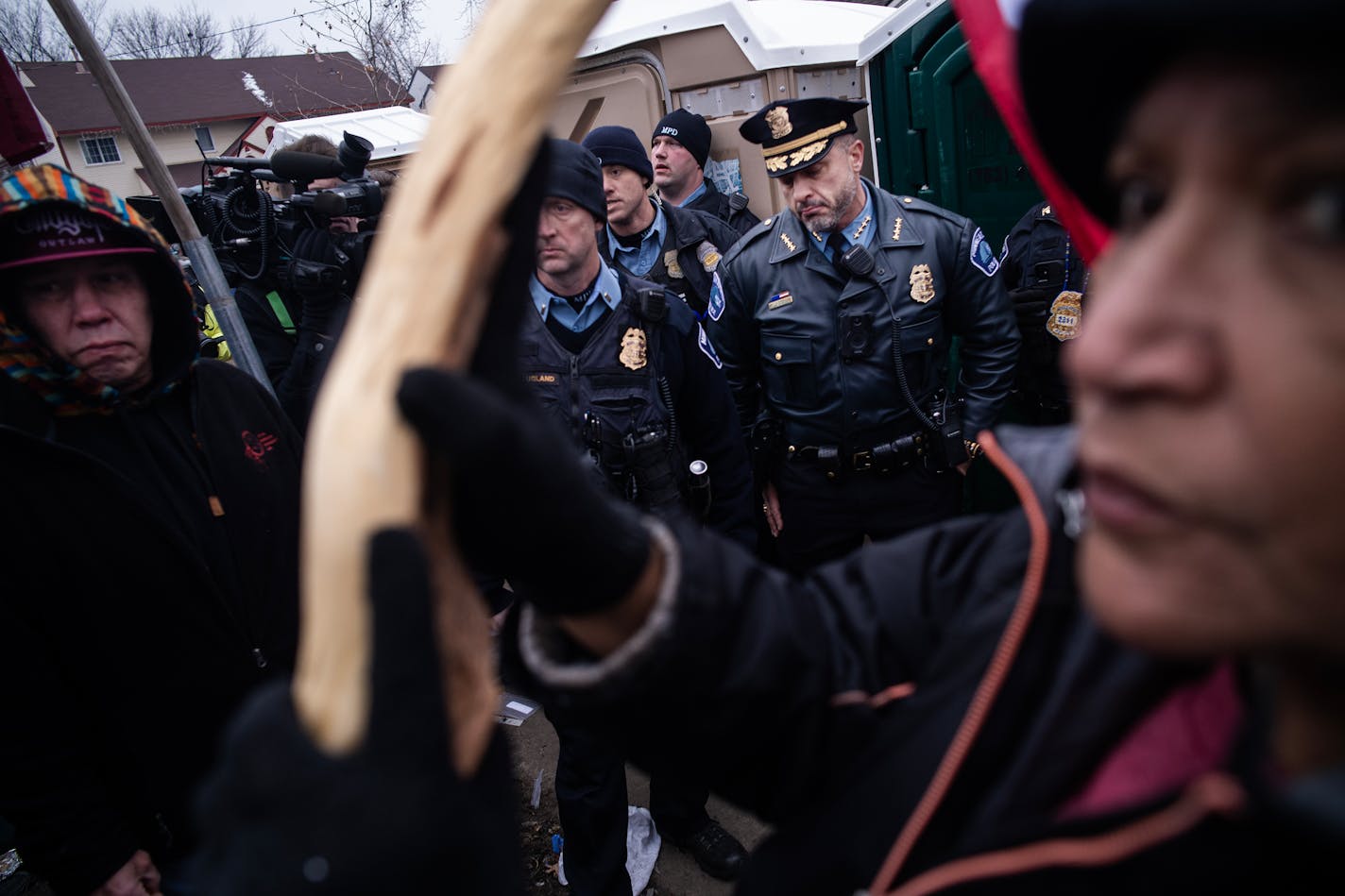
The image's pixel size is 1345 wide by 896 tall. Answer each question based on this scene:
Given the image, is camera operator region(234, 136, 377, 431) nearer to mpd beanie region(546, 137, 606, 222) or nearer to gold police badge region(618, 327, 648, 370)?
mpd beanie region(546, 137, 606, 222)

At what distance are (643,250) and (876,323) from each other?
5.49ft

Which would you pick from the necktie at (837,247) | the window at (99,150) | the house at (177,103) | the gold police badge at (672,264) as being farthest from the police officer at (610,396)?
the window at (99,150)

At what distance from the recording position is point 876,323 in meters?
2.95

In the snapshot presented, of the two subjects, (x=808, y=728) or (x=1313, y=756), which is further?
(x=808, y=728)

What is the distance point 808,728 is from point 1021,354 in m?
3.14

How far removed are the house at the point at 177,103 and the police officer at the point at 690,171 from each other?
24581mm

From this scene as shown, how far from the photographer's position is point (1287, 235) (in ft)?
1.63

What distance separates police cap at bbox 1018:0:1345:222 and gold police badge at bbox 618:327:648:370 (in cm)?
181

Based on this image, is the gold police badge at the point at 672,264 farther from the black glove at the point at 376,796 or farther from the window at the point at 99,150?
the window at the point at 99,150

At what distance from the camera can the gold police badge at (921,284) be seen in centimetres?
296

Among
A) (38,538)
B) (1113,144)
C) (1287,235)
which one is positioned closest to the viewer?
(1287,235)

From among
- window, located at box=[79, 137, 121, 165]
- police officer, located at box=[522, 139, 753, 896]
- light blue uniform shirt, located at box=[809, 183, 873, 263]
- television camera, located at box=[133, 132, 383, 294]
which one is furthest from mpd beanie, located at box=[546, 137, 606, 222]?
window, located at box=[79, 137, 121, 165]

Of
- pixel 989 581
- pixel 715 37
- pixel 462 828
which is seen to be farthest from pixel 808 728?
pixel 715 37

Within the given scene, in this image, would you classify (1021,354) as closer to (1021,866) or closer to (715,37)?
(715,37)
